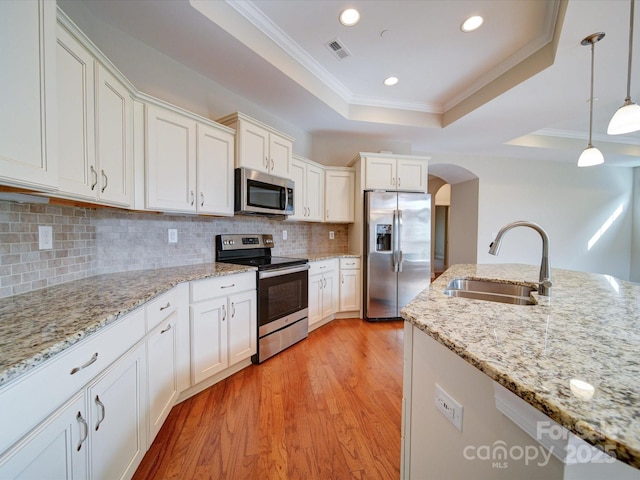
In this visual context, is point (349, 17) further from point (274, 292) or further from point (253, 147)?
point (274, 292)

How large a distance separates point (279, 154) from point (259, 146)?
0.28m

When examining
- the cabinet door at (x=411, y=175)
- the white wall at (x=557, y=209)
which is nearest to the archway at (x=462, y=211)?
the white wall at (x=557, y=209)

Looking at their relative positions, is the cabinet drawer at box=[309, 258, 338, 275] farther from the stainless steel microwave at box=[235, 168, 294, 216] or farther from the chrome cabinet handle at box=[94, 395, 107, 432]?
the chrome cabinet handle at box=[94, 395, 107, 432]

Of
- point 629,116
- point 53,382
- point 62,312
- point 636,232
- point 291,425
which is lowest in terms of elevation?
point 291,425

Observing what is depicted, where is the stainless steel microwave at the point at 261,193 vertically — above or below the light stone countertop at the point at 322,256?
above

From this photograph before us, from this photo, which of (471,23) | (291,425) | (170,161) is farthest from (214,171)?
(471,23)

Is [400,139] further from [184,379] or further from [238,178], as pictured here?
[184,379]

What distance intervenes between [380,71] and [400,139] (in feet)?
4.54

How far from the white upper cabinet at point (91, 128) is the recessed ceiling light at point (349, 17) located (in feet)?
5.50

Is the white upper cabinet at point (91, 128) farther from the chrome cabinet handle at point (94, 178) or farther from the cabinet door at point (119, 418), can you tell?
the cabinet door at point (119, 418)

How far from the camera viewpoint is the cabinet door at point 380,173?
3.48m

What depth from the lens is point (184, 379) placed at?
1.74 m

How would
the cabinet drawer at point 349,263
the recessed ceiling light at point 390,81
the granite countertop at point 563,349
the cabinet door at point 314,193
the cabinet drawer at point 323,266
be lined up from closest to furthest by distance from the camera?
the granite countertop at point 563,349
the recessed ceiling light at point 390,81
the cabinet drawer at point 323,266
the cabinet door at point 314,193
the cabinet drawer at point 349,263

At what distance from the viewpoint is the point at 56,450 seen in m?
0.76
